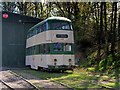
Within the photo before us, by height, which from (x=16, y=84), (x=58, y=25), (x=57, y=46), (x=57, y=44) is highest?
(x=58, y=25)

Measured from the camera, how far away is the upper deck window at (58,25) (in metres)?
21.9

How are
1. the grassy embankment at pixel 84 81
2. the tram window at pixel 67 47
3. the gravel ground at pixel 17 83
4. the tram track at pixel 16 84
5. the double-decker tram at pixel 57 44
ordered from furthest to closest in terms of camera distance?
the tram window at pixel 67 47 → the double-decker tram at pixel 57 44 → the grassy embankment at pixel 84 81 → the gravel ground at pixel 17 83 → the tram track at pixel 16 84

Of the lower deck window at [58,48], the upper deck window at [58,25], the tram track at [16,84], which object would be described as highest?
the upper deck window at [58,25]

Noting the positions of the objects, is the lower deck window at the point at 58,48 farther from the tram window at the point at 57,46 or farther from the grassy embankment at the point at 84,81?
the grassy embankment at the point at 84,81

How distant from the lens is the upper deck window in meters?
21.9

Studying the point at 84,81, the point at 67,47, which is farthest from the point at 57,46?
the point at 84,81

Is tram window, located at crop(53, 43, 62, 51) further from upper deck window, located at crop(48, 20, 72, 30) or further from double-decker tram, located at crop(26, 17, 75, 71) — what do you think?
upper deck window, located at crop(48, 20, 72, 30)

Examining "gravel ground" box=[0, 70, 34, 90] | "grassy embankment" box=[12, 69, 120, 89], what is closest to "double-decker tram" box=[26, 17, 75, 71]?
"grassy embankment" box=[12, 69, 120, 89]

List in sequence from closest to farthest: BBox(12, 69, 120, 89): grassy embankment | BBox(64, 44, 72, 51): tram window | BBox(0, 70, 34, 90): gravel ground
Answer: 1. BBox(0, 70, 34, 90): gravel ground
2. BBox(12, 69, 120, 89): grassy embankment
3. BBox(64, 44, 72, 51): tram window

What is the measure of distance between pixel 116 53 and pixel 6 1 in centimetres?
2803

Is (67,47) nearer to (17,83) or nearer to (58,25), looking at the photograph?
(58,25)

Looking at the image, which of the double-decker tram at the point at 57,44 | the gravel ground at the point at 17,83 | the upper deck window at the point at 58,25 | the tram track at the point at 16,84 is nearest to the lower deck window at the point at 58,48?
the double-decker tram at the point at 57,44

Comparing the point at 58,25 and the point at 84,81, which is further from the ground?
the point at 58,25

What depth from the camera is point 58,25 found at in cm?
2205
